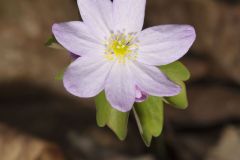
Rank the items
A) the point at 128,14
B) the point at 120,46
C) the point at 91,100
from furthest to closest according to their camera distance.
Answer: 1. the point at 91,100
2. the point at 120,46
3. the point at 128,14

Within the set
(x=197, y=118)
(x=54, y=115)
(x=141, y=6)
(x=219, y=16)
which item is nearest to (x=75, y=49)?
(x=141, y=6)

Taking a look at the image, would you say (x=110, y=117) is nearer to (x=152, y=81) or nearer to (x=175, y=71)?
(x=152, y=81)

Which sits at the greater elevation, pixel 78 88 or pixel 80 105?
pixel 78 88

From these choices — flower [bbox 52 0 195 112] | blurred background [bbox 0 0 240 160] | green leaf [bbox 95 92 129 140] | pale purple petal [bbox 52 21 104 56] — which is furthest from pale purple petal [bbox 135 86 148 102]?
blurred background [bbox 0 0 240 160]

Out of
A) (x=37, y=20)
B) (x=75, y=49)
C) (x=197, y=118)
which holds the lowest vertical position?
(x=197, y=118)

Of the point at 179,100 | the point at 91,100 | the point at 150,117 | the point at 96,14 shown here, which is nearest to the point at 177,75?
the point at 179,100

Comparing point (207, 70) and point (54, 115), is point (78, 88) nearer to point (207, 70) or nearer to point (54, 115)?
point (54, 115)

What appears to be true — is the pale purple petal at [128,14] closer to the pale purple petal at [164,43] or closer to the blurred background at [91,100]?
the pale purple petal at [164,43]
